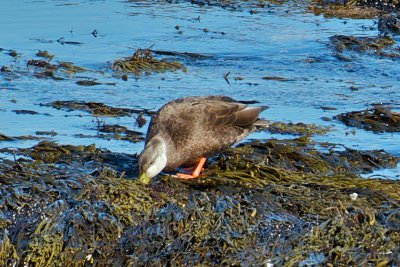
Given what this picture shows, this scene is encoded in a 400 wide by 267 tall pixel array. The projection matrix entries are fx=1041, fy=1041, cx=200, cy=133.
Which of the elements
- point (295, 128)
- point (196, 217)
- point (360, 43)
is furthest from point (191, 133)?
point (360, 43)

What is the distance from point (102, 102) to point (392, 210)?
168 inches

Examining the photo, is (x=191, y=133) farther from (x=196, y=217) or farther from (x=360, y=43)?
(x=360, y=43)

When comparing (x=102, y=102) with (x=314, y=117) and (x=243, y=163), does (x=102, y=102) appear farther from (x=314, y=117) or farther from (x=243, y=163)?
(x=243, y=163)

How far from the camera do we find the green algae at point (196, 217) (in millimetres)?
6156

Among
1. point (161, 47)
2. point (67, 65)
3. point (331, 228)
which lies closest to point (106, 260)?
point (331, 228)

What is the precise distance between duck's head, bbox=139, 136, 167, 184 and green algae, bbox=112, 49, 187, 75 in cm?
435

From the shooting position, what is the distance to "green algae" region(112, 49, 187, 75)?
11531 millimetres

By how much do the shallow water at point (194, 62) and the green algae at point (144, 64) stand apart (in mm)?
164

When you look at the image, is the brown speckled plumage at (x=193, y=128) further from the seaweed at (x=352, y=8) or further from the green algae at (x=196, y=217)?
the seaweed at (x=352, y=8)

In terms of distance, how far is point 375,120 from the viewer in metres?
9.71

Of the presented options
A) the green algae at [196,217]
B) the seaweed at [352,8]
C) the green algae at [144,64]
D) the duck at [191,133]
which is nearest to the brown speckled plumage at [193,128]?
the duck at [191,133]

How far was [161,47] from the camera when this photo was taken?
41.8 ft

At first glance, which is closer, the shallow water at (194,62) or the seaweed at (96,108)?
the shallow water at (194,62)

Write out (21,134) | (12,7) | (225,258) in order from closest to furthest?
(225,258)
(21,134)
(12,7)
